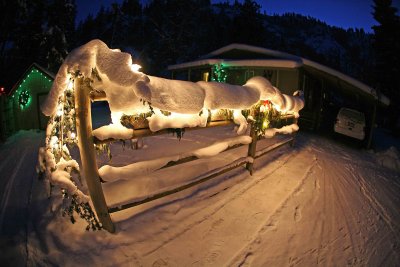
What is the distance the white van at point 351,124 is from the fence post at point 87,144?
1341 centimetres

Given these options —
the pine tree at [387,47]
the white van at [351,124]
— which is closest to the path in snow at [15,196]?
the white van at [351,124]

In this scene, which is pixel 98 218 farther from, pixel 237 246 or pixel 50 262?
pixel 237 246

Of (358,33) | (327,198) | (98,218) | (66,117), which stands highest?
(358,33)

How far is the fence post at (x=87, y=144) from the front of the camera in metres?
3.16

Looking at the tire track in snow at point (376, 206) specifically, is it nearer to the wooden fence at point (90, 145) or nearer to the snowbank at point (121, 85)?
the snowbank at point (121, 85)

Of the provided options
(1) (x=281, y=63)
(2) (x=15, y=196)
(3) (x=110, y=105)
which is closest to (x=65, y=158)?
(3) (x=110, y=105)

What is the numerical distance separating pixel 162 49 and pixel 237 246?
34878 mm

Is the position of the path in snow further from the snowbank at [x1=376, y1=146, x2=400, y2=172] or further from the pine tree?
the pine tree

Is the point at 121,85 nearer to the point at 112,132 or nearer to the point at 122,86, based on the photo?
the point at 122,86

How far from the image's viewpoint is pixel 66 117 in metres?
3.57

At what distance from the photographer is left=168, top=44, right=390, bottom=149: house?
1234 cm

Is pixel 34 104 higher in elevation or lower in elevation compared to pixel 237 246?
higher

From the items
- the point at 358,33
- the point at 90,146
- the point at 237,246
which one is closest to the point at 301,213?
the point at 237,246

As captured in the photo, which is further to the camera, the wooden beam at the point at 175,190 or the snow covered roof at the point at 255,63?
the snow covered roof at the point at 255,63
